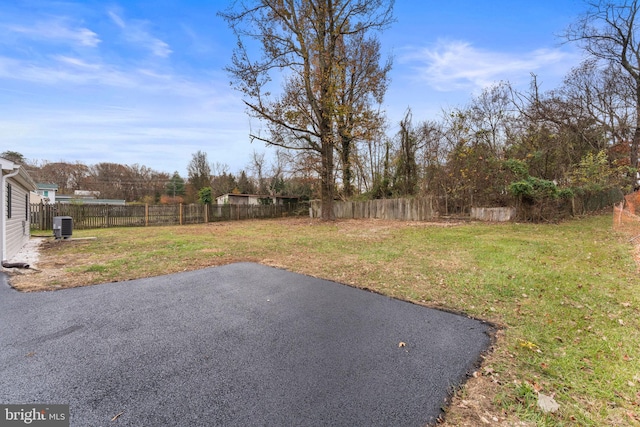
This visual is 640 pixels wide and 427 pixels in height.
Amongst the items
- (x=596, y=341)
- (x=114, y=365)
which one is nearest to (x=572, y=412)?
(x=596, y=341)

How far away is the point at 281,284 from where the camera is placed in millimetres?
4574

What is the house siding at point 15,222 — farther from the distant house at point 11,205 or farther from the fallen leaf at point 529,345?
the fallen leaf at point 529,345

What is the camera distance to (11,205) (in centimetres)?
739

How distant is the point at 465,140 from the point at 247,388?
1726 cm

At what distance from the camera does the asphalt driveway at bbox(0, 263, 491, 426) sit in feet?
5.91

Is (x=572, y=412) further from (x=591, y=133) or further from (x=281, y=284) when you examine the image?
(x=591, y=133)

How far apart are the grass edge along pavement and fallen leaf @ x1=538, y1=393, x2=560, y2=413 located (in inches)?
1.1

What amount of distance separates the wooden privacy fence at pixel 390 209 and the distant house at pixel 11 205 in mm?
14806

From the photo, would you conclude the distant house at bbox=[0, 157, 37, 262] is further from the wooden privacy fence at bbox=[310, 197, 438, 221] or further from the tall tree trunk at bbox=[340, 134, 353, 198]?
the wooden privacy fence at bbox=[310, 197, 438, 221]

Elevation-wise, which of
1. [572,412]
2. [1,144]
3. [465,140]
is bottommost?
[572,412]

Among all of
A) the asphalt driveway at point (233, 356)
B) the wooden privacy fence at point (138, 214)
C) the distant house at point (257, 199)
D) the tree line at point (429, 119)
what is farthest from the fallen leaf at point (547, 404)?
the distant house at point (257, 199)

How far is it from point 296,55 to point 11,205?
44.9 feet

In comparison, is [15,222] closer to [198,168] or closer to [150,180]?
[198,168]

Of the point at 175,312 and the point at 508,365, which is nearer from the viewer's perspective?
the point at 508,365
